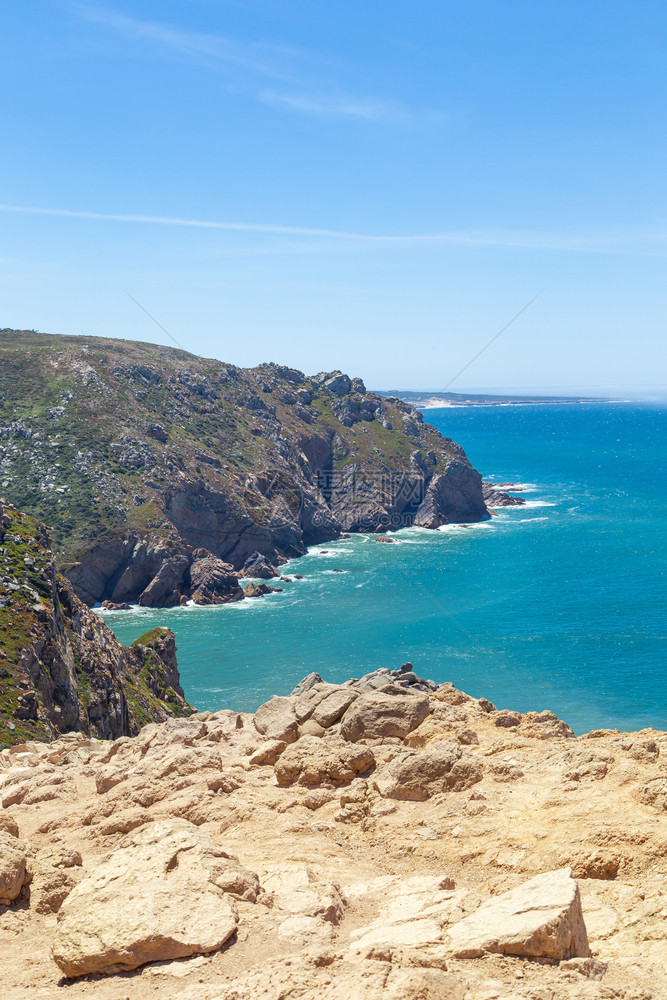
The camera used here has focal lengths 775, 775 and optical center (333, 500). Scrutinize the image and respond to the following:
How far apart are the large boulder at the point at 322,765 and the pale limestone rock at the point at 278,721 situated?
Answer: 272 centimetres

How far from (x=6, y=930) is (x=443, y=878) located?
22.1ft

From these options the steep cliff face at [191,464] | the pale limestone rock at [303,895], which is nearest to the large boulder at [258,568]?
the steep cliff face at [191,464]

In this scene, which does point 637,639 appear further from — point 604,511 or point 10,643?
point 604,511

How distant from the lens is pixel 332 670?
82.6 metres

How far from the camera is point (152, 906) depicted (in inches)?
424

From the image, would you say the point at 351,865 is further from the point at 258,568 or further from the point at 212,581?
the point at 258,568

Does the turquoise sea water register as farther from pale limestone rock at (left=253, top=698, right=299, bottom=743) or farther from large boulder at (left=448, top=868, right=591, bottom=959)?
large boulder at (left=448, top=868, right=591, bottom=959)

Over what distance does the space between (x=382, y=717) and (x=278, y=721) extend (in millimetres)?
3495

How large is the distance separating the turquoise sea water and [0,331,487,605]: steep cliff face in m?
8.88

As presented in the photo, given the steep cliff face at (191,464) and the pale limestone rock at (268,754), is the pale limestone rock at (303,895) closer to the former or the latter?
the pale limestone rock at (268,754)

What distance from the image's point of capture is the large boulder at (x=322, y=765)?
58.7 ft

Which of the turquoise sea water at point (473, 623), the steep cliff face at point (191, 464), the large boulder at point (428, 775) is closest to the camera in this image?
the large boulder at point (428, 775)

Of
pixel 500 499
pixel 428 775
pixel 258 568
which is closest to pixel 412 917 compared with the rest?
pixel 428 775

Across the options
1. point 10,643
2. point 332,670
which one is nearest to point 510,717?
point 10,643
